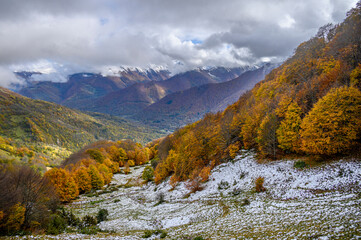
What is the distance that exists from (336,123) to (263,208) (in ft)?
64.5

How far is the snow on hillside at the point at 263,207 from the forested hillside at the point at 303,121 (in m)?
4.35

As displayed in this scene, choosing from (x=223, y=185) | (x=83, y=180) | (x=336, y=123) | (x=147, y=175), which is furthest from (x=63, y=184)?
(x=336, y=123)

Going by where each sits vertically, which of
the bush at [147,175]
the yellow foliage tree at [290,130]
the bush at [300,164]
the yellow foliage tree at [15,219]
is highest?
the yellow foliage tree at [290,130]

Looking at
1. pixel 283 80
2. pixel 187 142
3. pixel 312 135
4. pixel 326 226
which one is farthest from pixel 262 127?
pixel 283 80

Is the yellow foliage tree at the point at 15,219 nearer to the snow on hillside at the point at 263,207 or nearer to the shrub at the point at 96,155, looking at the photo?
the snow on hillside at the point at 263,207

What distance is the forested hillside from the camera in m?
31.0

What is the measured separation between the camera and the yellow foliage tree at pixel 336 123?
3003 cm

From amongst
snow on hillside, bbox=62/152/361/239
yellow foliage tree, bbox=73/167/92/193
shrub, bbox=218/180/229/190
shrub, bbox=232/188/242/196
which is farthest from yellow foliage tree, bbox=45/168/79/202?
shrub, bbox=232/188/242/196

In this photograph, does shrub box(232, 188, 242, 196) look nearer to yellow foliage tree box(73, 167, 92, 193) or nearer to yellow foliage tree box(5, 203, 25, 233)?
yellow foliage tree box(5, 203, 25, 233)

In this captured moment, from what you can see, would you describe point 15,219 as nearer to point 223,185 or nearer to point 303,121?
point 223,185

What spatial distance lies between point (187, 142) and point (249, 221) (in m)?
44.6

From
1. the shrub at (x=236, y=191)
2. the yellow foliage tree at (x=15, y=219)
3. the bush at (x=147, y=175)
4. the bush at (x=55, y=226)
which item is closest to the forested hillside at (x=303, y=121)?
the bush at (x=147, y=175)

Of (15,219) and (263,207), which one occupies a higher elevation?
(15,219)

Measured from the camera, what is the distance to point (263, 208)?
84.9 feet
